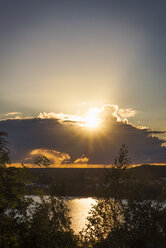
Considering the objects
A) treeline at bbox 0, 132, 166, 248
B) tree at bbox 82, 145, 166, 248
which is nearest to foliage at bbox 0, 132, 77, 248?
treeline at bbox 0, 132, 166, 248

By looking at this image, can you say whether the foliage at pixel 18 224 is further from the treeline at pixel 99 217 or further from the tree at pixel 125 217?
the tree at pixel 125 217

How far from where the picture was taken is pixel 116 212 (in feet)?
146

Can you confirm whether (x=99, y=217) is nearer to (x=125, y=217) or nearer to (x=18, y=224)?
(x=125, y=217)

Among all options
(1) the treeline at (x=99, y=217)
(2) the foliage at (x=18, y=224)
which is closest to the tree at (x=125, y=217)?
(1) the treeline at (x=99, y=217)

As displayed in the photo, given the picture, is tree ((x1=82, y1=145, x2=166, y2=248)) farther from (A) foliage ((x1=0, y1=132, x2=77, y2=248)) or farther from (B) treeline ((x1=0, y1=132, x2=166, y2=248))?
(A) foliage ((x1=0, y1=132, x2=77, y2=248))

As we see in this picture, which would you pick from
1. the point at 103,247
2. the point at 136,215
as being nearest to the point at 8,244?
the point at 103,247

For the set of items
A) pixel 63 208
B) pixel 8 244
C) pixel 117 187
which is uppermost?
pixel 63 208

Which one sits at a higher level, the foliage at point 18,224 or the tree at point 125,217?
the tree at point 125,217

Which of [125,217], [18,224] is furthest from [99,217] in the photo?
[18,224]

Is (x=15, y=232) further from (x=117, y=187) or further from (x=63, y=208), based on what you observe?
(x=63, y=208)

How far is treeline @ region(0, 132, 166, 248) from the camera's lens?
685 inches

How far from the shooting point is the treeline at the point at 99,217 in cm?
1741

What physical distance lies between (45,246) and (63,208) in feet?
168

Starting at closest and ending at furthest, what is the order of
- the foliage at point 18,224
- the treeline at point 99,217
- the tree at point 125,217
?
the foliage at point 18,224
the treeline at point 99,217
the tree at point 125,217
